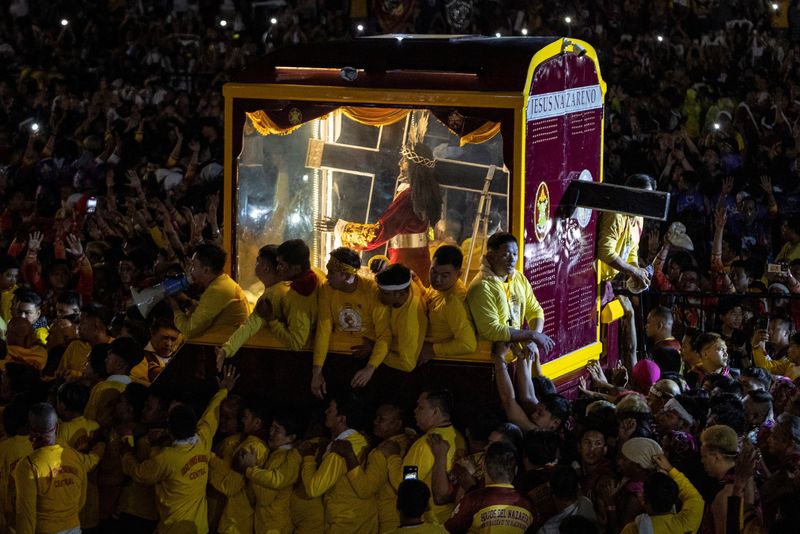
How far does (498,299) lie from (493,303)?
5 cm

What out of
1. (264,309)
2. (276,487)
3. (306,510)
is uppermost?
(264,309)

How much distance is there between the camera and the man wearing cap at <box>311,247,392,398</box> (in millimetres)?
10891

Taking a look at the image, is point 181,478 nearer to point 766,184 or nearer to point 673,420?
point 673,420

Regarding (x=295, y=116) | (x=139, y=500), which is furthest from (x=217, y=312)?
(x=295, y=116)

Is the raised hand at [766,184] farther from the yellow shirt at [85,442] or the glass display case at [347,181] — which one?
the yellow shirt at [85,442]

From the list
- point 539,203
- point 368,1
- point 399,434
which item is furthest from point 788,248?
point 368,1

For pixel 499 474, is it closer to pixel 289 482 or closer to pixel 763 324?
pixel 289 482

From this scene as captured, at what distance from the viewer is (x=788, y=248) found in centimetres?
1527

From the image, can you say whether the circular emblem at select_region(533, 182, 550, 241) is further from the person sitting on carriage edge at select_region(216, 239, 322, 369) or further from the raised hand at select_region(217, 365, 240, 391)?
the raised hand at select_region(217, 365, 240, 391)

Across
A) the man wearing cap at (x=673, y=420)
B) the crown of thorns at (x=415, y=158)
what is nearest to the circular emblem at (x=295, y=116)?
the crown of thorns at (x=415, y=158)

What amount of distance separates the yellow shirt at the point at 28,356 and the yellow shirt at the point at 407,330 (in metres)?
3.49

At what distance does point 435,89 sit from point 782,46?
10.2m

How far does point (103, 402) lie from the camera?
11266mm

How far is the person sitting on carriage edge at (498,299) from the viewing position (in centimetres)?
1061
